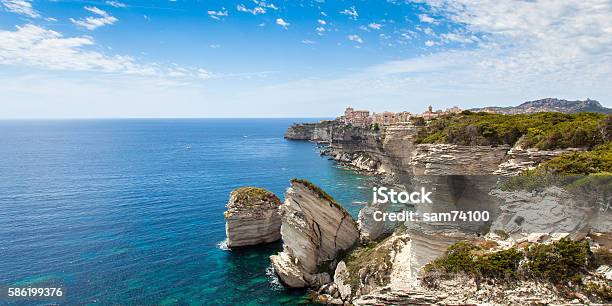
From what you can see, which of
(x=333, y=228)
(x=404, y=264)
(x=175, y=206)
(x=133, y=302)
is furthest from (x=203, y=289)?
(x=175, y=206)

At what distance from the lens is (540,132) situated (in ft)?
102

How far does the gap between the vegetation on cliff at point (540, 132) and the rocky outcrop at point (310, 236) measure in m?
12.8

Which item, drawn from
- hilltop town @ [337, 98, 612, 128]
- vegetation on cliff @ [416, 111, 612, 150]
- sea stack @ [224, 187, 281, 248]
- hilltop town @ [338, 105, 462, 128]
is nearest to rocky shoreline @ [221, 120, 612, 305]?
sea stack @ [224, 187, 281, 248]

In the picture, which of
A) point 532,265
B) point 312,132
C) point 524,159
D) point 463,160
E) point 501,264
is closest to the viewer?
→ point 532,265

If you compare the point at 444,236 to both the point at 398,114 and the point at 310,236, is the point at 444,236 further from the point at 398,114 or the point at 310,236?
the point at 398,114

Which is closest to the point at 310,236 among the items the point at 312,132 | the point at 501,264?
the point at 501,264

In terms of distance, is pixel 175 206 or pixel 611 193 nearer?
pixel 611 193

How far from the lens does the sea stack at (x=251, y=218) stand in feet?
123

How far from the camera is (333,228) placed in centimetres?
3097

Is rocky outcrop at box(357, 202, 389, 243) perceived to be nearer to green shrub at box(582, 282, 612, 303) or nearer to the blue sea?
the blue sea

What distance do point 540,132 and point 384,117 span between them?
3068 inches

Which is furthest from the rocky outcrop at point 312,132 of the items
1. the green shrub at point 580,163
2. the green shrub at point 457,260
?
the green shrub at point 457,260

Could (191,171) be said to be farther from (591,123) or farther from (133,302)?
(591,123)

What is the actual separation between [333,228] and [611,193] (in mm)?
18301
